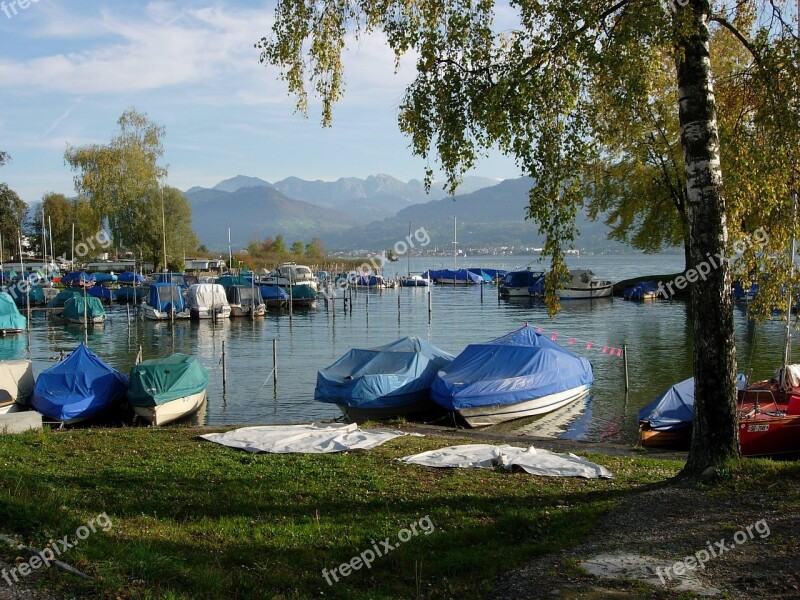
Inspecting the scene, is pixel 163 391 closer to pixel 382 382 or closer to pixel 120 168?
pixel 382 382

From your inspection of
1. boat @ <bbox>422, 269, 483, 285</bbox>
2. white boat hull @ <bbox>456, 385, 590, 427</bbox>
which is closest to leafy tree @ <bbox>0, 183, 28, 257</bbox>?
boat @ <bbox>422, 269, 483, 285</bbox>

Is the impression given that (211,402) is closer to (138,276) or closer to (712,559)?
(712,559)

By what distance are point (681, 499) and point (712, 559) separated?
1.98 meters

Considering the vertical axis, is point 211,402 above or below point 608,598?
below

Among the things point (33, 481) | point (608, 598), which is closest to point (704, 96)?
point (608, 598)

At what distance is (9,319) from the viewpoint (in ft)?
179

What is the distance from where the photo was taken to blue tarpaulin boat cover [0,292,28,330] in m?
54.0

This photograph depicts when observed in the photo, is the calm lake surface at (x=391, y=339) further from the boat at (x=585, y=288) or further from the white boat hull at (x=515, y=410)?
the boat at (x=585, y=288)

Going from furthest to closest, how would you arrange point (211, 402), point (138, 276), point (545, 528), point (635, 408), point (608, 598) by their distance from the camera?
point (138, 276)
point (211, 402)
point (635, 408)
point (545, 528)
point (608, 598)

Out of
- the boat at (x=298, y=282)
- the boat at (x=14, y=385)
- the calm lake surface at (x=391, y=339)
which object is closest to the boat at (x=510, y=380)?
the calm lake surface at (x=391, y=339)

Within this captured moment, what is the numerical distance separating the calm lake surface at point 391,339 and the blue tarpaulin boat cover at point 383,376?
1742mm

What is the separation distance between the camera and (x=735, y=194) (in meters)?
11.2

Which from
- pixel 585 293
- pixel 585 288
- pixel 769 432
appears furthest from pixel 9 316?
pixel 585 288

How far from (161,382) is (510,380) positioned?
460 inches
